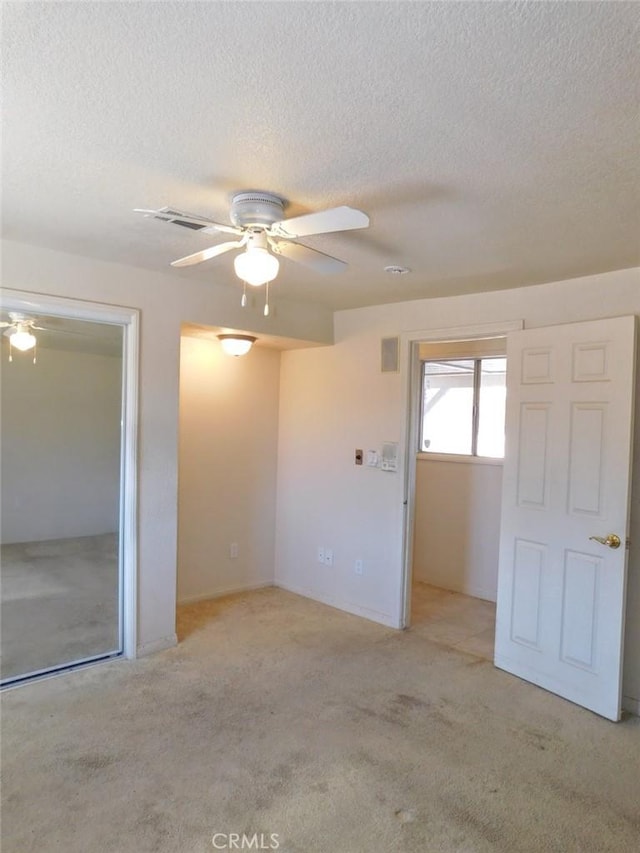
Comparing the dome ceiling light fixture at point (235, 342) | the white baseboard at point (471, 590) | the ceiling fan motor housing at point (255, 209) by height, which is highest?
the ceiling fan motor housing at point (255, 209)

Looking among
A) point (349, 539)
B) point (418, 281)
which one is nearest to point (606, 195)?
point (418, 281)

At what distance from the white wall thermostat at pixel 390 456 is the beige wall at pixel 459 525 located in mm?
1188

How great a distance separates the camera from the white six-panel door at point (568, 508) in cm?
282

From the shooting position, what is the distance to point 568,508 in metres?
3.03

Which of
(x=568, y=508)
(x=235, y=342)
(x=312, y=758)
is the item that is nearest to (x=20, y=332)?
(x=235, y=342)

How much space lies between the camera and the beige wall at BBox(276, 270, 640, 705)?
3.80 meters

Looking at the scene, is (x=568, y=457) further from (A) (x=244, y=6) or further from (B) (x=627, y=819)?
(A) (x=244, y=6)

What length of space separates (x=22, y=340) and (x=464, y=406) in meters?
3.65

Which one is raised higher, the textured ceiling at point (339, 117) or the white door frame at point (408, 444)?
the textured ceiling at point (339, 117)

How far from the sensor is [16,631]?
11.1 ft

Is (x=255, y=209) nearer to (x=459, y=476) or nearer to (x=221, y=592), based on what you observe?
(x=221, y=592)

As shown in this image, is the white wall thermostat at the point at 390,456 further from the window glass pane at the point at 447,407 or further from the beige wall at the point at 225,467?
the window glass pane at the point at 447,407

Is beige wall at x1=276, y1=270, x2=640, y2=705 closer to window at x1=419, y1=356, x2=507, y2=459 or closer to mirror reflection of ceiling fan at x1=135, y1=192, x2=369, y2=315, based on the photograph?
window at x1=419, y1=356, x2=507, y2=459

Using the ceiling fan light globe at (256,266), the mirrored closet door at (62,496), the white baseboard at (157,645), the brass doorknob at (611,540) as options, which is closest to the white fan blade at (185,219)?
the ceiling fan light globe at (256,266)
